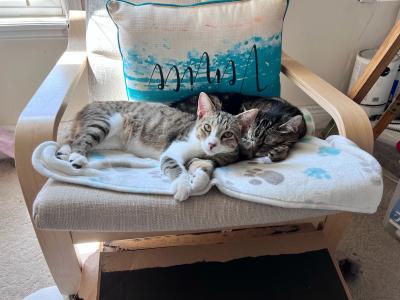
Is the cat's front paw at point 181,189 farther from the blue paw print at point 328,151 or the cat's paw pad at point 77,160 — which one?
the blue paw print at point 328,151

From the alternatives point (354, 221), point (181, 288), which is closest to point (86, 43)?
point (181, 288)

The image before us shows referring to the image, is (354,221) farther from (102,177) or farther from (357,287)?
(102,177)

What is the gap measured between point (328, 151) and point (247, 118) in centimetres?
24

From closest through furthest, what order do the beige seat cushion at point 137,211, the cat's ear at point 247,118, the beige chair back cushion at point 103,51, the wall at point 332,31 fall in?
1. the beige seat cushion at point 137,211
2. the cat's ear at point 247,118
3. the beige chair back cushion at point 103,51
4. the wall at point 332,31

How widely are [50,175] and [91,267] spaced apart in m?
0.39

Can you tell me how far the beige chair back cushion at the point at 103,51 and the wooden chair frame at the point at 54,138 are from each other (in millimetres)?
76

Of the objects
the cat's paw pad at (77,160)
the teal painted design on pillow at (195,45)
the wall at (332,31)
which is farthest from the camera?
the wall at (332,31)

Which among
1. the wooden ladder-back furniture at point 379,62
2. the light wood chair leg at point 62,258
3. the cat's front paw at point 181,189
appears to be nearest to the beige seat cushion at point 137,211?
the cat's front paw at point 181,189

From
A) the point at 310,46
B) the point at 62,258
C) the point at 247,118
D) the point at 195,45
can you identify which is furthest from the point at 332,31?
the point at 62,258

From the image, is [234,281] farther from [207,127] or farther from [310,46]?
[310,46]

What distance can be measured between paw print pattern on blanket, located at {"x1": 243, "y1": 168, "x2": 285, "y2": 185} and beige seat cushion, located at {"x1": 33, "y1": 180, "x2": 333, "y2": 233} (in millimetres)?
63

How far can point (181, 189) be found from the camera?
77 centimetres

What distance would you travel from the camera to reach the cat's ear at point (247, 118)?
938 mm

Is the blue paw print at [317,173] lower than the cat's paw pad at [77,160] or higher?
higher
